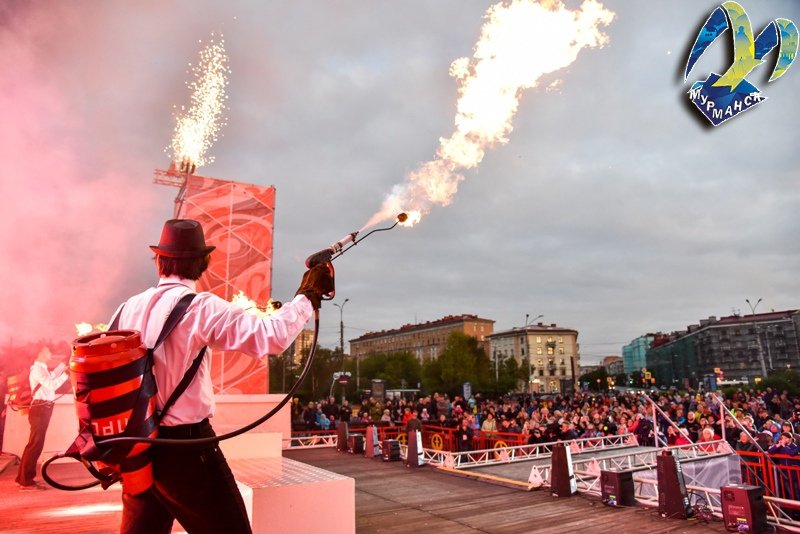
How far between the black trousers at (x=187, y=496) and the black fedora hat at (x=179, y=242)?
847mm

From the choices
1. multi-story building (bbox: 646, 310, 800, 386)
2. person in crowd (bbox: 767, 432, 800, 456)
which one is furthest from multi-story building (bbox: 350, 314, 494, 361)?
person in crowd (bbox: 767, 432, 800, 456)

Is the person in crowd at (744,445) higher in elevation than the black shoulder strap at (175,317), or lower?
lower

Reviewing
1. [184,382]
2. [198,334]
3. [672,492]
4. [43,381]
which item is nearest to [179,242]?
[198,334]

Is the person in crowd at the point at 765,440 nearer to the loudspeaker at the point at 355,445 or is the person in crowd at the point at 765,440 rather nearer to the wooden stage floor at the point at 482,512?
the wooden stage floor at the point at 482,512

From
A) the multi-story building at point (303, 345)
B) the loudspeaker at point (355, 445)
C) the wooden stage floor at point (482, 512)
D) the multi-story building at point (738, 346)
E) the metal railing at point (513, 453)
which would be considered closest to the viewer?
the wooden stage floor at point (482, 512)

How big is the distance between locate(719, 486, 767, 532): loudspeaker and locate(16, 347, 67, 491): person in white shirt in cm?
963

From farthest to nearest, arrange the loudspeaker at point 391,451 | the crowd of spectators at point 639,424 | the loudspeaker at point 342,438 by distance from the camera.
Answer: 1. the loudspeaker at point 342,438
2. the loudspeaker at point 391,451
3. the crowd of spectators at point 639,424

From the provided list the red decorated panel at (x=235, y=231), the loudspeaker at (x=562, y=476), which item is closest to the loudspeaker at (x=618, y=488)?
the loudspeaker at (x=562, y=476)

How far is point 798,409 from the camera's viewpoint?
1766cm

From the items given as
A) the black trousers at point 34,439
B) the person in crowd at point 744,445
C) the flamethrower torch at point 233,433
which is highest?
the flamethrower torch at point 233,433

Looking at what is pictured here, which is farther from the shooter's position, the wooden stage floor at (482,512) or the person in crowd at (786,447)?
the person in crowd at (786,447)

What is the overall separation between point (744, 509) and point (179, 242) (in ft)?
26.3

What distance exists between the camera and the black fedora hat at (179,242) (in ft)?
8.16

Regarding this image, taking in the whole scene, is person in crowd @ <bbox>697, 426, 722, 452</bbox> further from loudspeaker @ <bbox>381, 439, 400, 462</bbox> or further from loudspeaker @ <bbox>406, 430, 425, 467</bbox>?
loudspeaker @ <bbox>381, 439, 400, 462</bbox>
